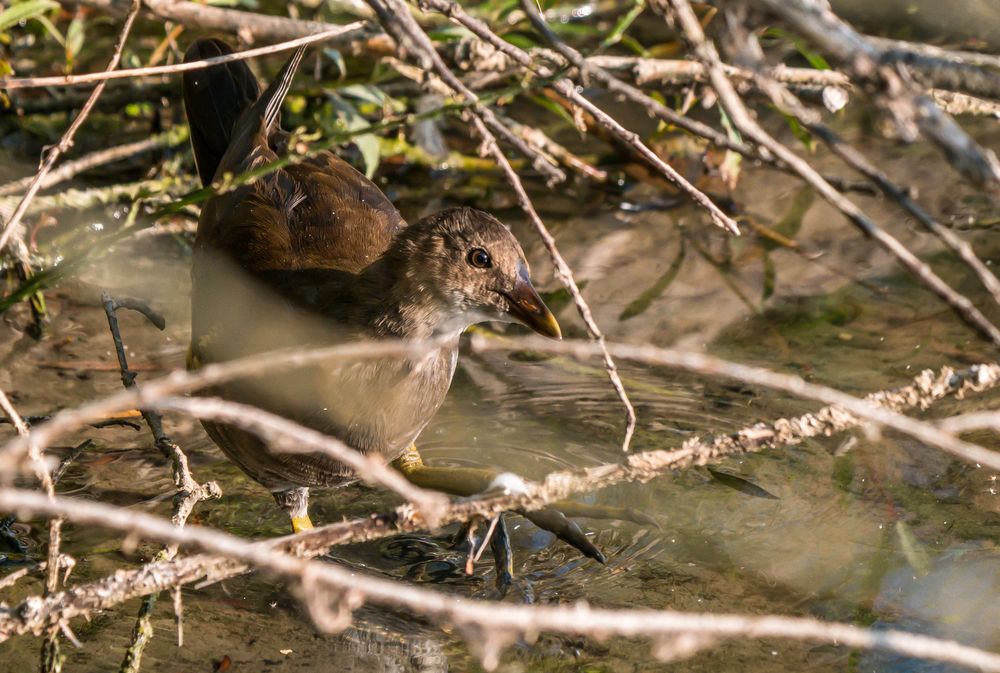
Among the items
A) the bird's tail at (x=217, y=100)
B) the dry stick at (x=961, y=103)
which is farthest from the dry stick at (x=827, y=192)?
the bird's tail at (x=217, y=100)

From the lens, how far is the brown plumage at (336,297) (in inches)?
127

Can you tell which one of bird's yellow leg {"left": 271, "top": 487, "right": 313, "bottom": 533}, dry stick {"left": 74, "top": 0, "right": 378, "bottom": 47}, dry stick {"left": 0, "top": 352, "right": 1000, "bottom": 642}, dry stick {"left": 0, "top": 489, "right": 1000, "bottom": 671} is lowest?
bird's yellow leg {"left": 271, "top": 487, "right": 313, "bottom": 533}

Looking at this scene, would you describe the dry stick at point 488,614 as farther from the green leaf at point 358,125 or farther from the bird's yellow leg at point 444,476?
the green leaf at point 358,125

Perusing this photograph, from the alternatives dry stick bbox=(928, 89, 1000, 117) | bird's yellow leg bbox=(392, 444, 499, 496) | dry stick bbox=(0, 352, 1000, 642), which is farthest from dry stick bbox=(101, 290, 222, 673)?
dry stick bbox=(928, 89, 1000, 117)

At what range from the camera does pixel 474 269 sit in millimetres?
3221

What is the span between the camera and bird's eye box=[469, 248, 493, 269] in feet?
10.5

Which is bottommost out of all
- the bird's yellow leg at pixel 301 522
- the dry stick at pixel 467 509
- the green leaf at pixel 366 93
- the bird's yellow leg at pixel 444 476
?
the bird's yellow leg at pixel 301 522

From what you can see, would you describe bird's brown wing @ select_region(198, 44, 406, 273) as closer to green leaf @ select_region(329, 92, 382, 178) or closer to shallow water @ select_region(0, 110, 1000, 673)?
green leaf @ select_region(329, 92, 382, 178)

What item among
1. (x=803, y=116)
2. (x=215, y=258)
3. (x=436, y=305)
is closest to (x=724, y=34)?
(x=803, y=116)

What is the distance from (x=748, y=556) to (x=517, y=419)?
1025 mm

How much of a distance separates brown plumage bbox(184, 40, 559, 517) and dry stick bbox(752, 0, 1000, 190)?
1.65m

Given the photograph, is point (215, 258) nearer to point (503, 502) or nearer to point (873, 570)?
point (503, 502)

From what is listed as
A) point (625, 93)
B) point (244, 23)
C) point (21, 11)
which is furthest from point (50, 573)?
point (244, 23)

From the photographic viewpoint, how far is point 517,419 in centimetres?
408
